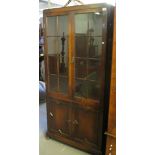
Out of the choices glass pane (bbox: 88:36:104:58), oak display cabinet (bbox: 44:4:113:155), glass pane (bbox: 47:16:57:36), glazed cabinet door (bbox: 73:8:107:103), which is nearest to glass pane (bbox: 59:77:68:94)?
oak display cabinet (bbox: 44:4:113:155)

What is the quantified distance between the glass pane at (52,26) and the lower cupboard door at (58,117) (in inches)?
36.2

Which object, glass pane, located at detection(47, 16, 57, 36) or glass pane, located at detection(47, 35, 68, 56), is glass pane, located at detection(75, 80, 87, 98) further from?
glass pane, located at detection(47, 16, 57, 36)

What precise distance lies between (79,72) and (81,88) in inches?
7.8

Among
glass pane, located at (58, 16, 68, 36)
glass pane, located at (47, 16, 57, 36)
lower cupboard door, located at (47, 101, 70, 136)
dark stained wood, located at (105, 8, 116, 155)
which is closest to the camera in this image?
dark stained wood, located at (105, 8, 116, 155)

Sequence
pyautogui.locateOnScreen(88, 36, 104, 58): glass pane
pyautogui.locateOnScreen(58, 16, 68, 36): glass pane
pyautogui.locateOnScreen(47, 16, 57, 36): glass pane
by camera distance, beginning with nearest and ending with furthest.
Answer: pyautogui.locateOnScreen(88, 36, 104, 58): glass pane → pyautogui.locateOnScreen(58, 16, 68, 36): glass pane → pyautogui.locateOnScreen(47, 16, 57, 36): glass pane

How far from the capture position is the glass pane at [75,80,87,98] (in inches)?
88.5

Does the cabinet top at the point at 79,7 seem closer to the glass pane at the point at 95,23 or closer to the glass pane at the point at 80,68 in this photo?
the glass pane at the point at 95,23

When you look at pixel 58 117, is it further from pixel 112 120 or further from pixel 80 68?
pixel 112 120

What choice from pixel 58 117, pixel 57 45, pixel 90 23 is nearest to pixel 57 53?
pixel 57 45

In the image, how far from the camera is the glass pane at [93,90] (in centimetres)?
214

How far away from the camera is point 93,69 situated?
2115 millimetres
